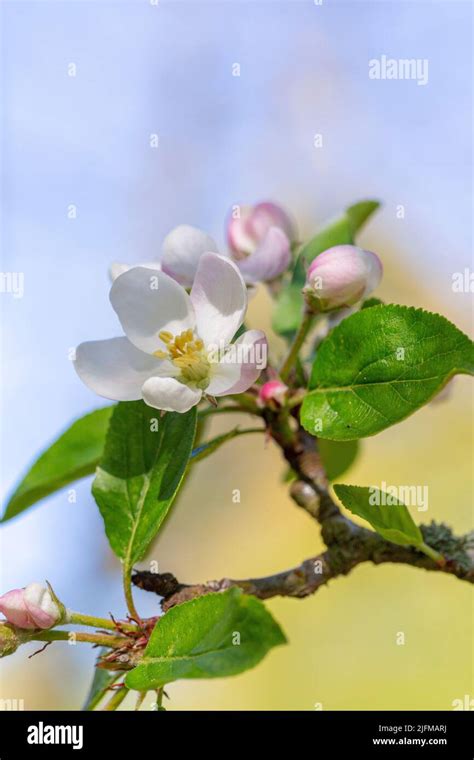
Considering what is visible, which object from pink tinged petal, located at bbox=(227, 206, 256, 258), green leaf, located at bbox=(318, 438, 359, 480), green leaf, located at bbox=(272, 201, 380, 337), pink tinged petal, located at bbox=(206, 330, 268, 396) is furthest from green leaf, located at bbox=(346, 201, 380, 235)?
pink tinged petal, located at bbox=(206, 330, 268, 396)

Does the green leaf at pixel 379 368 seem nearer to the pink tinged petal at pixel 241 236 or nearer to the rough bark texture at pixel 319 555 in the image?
the rough bark texture at pixel 319 555

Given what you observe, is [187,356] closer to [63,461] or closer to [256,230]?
[63,461]

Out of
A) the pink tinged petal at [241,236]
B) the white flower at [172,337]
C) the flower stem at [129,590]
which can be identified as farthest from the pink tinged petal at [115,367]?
the pink tinged petal at [241,236]

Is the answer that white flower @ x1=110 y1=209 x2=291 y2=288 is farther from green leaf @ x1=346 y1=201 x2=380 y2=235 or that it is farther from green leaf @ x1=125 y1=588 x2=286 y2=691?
green leaf @ x1=125 y1=588 x2=286 y2=691

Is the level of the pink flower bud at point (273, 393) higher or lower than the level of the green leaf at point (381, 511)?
higher

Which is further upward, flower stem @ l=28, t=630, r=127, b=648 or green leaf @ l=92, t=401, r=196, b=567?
green leaf @ l=92, t=401, r=196, b=567

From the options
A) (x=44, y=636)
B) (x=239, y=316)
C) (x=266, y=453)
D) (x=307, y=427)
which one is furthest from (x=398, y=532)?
(x=266, y=453)

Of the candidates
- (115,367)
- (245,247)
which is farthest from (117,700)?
(245,247)
